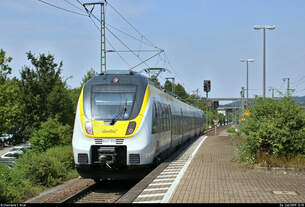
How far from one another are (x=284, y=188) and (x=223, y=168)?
13.0 ft

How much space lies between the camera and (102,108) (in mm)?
12562

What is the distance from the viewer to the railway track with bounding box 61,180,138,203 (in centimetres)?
1112

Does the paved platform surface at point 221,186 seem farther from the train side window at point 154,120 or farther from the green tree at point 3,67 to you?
the green tree at point 3,67

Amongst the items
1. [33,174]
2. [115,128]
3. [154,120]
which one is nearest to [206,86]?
[154,120]

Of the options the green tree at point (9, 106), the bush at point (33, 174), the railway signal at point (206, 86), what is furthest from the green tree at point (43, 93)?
the bush at point (33, 174)

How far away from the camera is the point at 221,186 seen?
33.8 ft

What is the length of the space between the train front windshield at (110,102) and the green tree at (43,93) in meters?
20.5

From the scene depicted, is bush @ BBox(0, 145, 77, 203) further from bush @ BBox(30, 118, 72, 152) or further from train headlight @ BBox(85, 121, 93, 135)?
bush @ BBox(30, 118, 72, 152)

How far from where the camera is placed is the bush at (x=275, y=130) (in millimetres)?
13680

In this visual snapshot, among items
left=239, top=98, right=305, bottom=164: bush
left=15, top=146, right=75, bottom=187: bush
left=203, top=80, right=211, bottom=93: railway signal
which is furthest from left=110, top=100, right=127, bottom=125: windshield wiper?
left=203, top=80, right=211, bottom=93: railway signal

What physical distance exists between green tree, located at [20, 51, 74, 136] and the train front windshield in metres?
20.5

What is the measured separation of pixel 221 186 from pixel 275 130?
167 inches

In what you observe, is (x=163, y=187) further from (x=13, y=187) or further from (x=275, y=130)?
(x=275, y=130)

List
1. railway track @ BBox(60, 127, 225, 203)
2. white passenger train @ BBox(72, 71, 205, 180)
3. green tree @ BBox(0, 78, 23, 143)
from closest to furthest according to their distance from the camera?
railway track @ BBox(60, 127, 225, 203)
white passenger train @ BBox(72, 71, 205, 180)
green tree @ BBox(0, 78, 23, 143)
